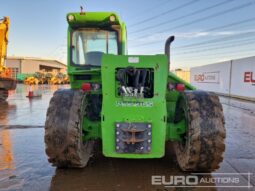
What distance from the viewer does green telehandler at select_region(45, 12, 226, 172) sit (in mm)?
Answer: 4168

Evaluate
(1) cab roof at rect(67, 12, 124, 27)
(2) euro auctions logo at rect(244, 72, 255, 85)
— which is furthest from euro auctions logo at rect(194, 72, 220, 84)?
(1) cab roof at rect(67, 12, 124, 27)

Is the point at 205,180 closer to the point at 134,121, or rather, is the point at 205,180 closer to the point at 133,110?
the point at 134,121

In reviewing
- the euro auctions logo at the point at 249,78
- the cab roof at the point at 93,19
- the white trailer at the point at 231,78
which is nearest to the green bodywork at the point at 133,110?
the cab roof at the point at 93,19

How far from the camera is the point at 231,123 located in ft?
32.1

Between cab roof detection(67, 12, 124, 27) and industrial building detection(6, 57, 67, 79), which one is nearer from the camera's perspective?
cab roof detection(67, 12, 124, 27)

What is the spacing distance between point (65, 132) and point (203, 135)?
202cm

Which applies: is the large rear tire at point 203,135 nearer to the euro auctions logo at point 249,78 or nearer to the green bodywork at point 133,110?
the green bodywork at point 133,110

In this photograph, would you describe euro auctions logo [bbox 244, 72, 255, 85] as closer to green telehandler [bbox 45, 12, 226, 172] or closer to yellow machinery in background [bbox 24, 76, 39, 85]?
green telehandler [bbox 45, 12, 226, 172]

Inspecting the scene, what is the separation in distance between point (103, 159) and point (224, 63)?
71.2ft

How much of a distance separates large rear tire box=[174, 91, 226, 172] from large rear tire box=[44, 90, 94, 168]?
165 centimetres

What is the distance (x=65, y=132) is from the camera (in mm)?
4355

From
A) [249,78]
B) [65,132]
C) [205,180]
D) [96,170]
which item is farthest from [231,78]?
[65,132]

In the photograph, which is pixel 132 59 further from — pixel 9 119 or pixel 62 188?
pixel 9 119

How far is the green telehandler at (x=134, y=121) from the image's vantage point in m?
4.17
